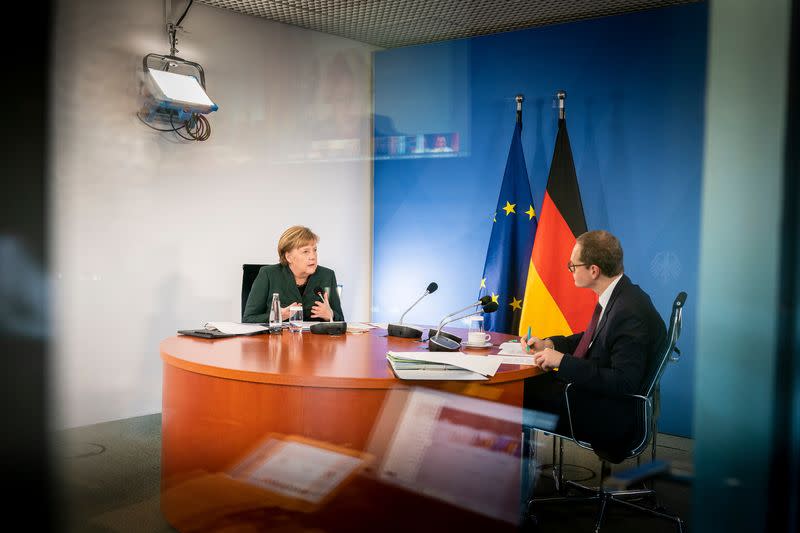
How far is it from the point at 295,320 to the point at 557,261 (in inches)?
79.0

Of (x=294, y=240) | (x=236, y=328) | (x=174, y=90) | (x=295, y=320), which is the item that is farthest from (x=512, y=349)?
(x=174, y=90)

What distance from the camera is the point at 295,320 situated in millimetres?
3027

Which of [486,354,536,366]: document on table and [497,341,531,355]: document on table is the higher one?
[497,341,531,355]: document on table

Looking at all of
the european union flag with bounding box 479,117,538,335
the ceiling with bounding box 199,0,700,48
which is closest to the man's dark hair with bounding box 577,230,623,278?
the european union flag with bounding box 479,117,538,335

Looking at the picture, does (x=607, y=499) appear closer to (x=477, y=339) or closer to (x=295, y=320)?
(x=477, y=339)

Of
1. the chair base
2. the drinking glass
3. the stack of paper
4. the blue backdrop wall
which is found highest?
the blue backdrop wall

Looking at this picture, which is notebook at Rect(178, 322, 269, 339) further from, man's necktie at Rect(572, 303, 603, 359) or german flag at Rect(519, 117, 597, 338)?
german flag at Rect(519, 117, 597, 338)

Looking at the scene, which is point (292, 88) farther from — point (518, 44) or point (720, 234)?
point (720, 234)

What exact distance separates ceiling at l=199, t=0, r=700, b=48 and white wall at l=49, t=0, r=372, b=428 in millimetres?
209

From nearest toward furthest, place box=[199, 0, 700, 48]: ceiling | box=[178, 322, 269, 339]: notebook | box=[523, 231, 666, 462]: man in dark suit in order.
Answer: box=[523, 231, 666, 462]: man in dark suit → box=[178, 322, 269, 339]: notebook → box=[199, 0, 700, 48]: ceiling

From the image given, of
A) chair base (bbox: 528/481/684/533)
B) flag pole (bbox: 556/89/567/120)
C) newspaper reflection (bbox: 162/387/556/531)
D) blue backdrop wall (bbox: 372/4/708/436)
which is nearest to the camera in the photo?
newspaper reflection (bbox: 162/387/556/531)

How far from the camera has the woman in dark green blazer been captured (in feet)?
11.4

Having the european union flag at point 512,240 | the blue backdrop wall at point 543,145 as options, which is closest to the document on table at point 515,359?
the blue backdrop wall at point 543,145

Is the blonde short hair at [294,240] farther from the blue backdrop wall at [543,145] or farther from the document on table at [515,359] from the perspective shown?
the blue backdrop wall at [543,145]
